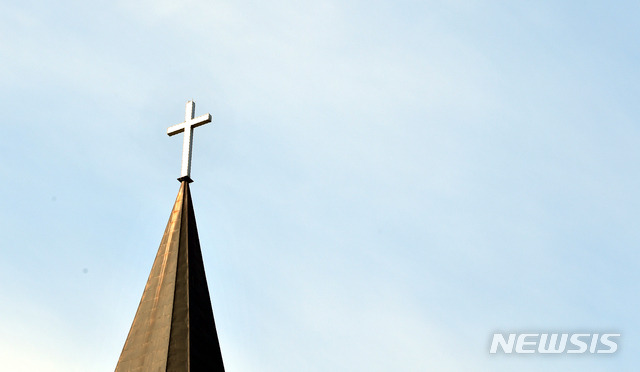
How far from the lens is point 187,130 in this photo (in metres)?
35.3

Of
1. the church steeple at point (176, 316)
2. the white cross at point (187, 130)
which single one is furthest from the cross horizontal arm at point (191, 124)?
the church steeple at point (176, 316)

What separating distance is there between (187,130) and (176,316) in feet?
21.9

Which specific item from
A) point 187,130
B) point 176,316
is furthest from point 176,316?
point 187,130

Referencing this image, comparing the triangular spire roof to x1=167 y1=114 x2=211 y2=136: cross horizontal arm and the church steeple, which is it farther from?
x1=167 y1=114 x2=211 y2=136: cross horizontal arm

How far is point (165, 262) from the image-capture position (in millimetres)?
32312

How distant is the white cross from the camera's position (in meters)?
34.6

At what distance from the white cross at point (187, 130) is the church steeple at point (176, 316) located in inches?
53.4

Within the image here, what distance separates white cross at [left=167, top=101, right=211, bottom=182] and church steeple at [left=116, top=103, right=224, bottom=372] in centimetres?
136

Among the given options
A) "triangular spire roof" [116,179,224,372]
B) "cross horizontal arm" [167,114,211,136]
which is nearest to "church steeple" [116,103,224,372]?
"triangular spire roof" [116,179,224,372]

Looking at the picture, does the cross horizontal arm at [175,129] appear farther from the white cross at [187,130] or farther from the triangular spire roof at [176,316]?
the triangular spire roof at [176,316]

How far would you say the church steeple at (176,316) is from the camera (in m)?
29.6

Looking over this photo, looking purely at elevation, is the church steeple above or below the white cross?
below

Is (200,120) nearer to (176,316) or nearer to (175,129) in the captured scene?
(175,129)

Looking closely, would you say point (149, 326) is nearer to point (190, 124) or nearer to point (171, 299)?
point (171, 299)
